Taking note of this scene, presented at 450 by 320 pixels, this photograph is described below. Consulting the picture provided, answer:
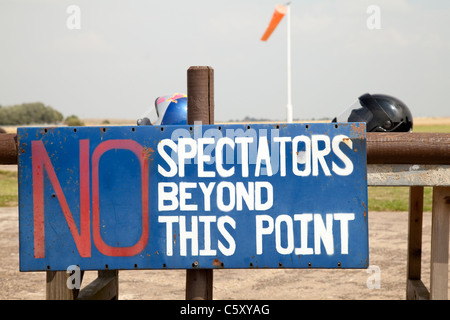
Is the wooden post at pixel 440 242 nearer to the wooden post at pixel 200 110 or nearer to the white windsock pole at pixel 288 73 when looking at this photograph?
the wooden post at pixel 200 110

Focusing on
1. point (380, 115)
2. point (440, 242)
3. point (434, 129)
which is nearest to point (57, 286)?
point (440, 242)

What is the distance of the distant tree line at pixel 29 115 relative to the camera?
3413 inches

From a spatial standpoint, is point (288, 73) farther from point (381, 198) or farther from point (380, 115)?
point (380, 115)

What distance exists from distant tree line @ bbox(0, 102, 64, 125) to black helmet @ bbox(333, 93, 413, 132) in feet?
284

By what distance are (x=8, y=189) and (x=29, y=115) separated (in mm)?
77140

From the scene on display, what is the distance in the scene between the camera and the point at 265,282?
6.24 meters

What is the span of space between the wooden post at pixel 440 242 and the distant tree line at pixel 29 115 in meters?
87.5

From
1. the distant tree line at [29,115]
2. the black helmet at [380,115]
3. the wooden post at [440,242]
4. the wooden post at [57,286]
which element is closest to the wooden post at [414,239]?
the black helmet at [380,115]

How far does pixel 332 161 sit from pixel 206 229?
701 millimetres

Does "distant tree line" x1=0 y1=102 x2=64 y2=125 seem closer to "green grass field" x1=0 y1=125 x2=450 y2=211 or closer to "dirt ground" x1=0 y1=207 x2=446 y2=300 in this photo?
"green grass field" x1=0 y1=125 x2=450 y2=211

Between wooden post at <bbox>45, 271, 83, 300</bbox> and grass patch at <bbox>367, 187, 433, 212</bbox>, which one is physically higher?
wooden post at <bbox>45, 271, 83, 300</bbox>

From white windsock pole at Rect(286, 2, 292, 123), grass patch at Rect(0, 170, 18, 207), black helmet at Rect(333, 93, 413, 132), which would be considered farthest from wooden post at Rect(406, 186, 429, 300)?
white windsock pole at Rect(286, 2, 292, 123)

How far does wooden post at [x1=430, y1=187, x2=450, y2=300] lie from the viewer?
3712 millimetres
